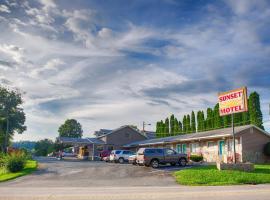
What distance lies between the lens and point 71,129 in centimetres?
12825

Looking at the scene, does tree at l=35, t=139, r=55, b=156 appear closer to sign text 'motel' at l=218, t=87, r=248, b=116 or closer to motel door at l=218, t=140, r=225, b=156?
motel door at l=218, t=140, r=225, b=156

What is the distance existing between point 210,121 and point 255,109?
33.9ft

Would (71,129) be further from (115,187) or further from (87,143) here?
(115,187)

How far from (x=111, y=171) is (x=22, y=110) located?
6659 cm

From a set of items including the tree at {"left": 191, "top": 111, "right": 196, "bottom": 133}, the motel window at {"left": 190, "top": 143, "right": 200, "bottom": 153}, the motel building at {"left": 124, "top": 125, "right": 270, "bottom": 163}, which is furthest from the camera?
the tree at {"left": 191, "top": 111, "right": 196, "bottom": 133}

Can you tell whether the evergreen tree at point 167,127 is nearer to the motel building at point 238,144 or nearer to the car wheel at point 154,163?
the motel building at point 238,144

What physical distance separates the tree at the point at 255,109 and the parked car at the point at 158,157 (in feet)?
55.5

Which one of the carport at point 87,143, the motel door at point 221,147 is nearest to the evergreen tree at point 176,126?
the carport at point 87,143

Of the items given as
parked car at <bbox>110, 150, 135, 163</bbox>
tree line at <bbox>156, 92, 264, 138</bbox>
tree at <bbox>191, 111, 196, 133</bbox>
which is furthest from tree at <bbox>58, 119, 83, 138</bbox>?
parked car at <bbox>110, 150, 135, 163</bbox>

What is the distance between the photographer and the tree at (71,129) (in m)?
127

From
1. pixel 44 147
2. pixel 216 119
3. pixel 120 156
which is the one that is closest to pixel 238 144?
pixel 120 156

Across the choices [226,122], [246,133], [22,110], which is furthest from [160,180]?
[22,110]

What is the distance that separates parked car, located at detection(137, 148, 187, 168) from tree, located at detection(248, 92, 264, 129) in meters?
16.9

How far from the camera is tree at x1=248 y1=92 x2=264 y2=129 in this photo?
44562mm
